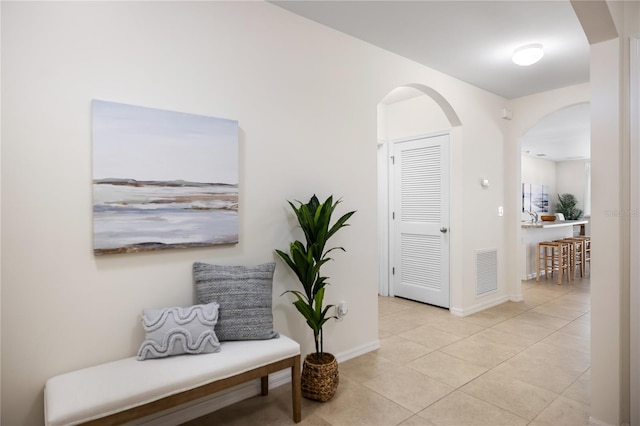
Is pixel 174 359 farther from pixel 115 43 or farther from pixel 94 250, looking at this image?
pixel 115 43

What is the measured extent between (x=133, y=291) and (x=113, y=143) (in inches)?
32.3

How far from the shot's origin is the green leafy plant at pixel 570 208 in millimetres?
10508

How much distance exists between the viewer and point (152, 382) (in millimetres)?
1724

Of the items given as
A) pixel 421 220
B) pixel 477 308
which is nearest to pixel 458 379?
pixel 477 308

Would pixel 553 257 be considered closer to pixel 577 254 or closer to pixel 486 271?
pixel 577 254

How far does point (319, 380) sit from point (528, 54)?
324 cm

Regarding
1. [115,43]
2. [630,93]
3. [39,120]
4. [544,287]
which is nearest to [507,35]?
[630,93]

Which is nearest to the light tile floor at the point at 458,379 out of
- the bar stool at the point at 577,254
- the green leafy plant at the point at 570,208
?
the bar stool at the point at 577,254

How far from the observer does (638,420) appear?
205 cm

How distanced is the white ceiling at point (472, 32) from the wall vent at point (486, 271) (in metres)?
2.05

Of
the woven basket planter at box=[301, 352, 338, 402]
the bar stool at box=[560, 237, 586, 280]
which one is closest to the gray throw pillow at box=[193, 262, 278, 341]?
the woven basket planter at box=[301, 352, 338, 402]

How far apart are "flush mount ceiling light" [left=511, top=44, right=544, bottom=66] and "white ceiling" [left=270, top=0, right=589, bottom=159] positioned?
0.06 meters

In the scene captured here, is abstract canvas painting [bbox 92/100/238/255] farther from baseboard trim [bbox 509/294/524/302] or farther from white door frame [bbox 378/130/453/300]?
baseboard trim [bbox 509/294/524/302]

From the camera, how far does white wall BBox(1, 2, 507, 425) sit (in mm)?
1770
